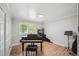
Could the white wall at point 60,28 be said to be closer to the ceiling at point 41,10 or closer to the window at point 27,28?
the ceiling at point 41,10

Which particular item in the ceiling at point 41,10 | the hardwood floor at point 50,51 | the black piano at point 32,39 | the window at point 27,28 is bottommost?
the hardwood floor at point 50,51

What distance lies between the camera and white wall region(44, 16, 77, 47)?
2074mm

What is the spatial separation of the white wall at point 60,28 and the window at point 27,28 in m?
0.25

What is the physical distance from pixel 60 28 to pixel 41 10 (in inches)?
19.7

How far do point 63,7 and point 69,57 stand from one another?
886 mm

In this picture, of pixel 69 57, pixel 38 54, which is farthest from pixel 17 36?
pixel 69 57

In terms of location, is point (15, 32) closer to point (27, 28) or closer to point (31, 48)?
point (27, 28)

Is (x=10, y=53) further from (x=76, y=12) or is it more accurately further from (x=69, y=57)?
(x=76, y=12)

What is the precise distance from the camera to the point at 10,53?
2.03m

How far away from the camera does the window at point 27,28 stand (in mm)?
2082

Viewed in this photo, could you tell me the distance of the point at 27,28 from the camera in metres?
2.10

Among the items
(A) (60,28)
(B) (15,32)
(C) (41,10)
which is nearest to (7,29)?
(B) (15,32)

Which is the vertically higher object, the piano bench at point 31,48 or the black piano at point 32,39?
the black piano at point 32,39

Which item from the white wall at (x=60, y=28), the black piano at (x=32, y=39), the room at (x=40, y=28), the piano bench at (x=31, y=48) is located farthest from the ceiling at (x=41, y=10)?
the piano bench at (x=31, y=48)
